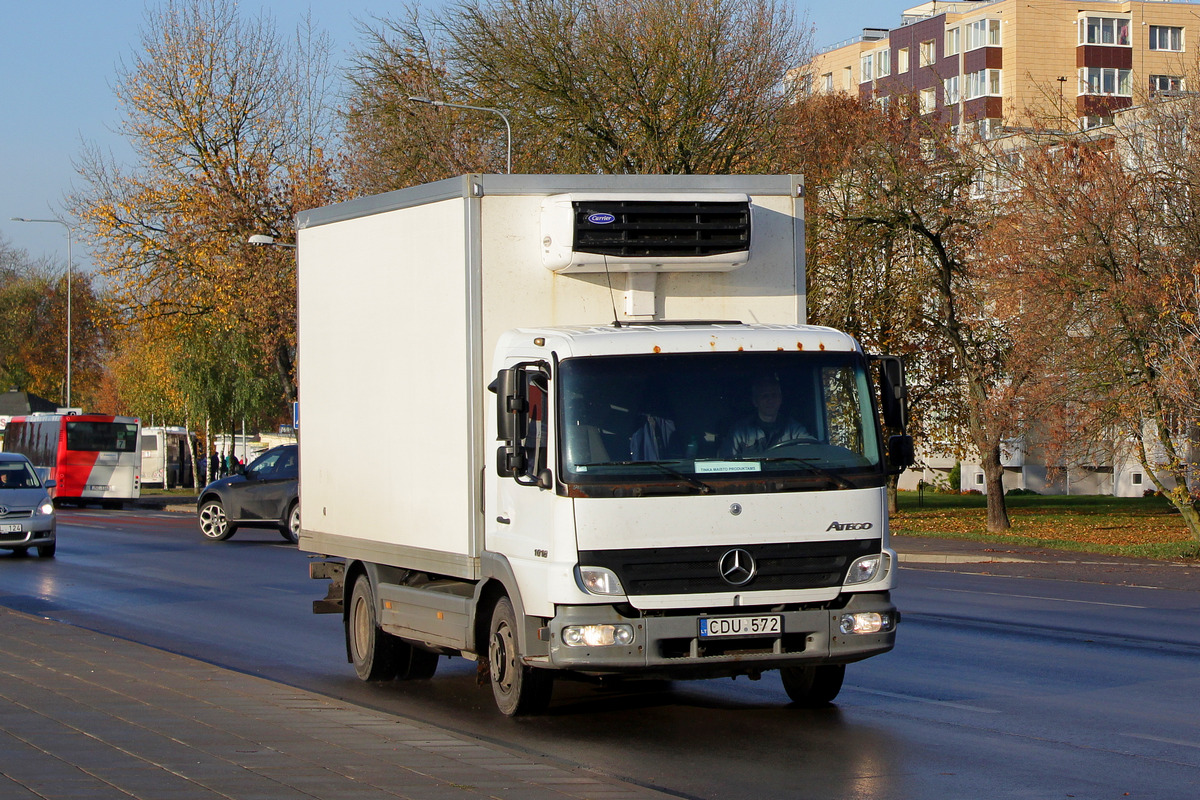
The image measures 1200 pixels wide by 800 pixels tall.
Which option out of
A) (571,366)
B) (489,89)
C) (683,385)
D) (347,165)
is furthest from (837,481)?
(347,165)

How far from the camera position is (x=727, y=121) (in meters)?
34.1

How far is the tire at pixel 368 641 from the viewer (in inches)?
432

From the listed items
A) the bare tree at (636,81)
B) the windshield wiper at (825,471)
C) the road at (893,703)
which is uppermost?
the bare tree at (636,81)

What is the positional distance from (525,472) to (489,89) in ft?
96.1

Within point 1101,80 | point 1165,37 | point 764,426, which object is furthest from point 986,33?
point 764,426

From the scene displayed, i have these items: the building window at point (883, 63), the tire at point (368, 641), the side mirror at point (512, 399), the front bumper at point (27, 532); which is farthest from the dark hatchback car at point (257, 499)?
the building window at point (883, 63)

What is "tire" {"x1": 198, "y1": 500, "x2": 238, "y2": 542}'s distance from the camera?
30094mm

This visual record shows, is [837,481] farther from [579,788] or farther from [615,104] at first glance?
[615,104]

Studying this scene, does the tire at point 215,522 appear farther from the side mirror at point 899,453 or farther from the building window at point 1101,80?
the building window at point 1101,80

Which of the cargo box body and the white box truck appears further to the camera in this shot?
the cargo box body

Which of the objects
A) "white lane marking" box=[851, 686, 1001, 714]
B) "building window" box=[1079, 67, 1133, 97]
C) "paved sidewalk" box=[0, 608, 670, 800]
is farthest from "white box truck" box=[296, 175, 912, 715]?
"building window" box=[1079, 67, 1133, 97]

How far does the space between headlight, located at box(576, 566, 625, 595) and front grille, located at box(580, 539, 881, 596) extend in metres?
0.03

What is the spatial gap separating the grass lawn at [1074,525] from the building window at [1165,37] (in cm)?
4752

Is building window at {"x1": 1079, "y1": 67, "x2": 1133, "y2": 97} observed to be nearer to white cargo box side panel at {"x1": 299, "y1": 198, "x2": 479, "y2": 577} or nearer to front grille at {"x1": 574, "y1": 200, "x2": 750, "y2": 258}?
white cargo box side panel at {"x1": 299, "y1": 198, "x2": 479, "y2": 577}
